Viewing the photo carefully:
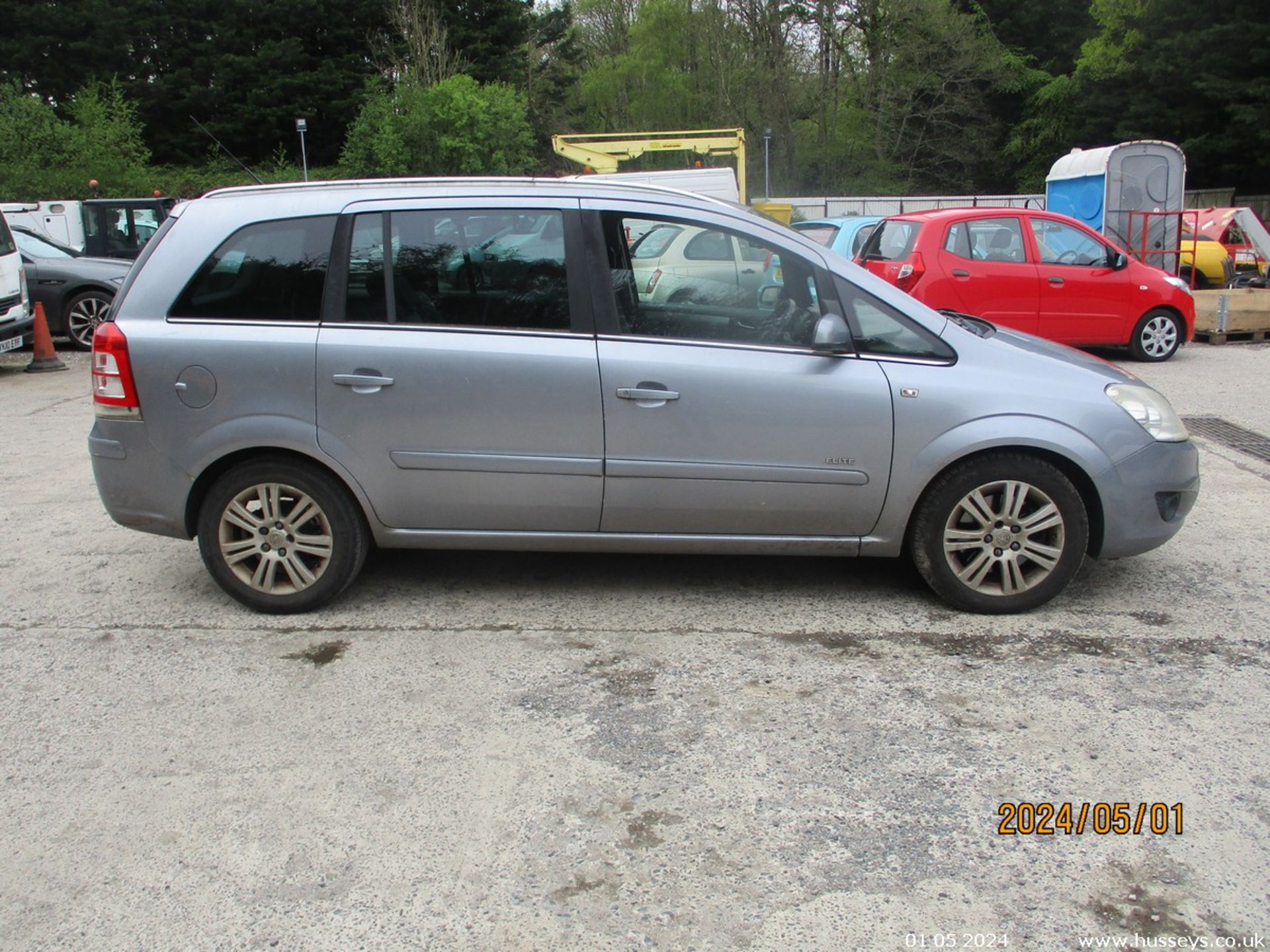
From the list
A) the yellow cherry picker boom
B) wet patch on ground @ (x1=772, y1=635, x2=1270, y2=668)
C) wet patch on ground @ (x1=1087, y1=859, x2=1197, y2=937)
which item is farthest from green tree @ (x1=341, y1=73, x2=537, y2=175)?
wet patch on ground @ (x1=1087, y1=859, x2=1197, y2=937)

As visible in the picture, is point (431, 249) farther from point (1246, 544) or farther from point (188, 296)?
point (1246, 544)

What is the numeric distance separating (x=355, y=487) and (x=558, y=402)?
3.09ft

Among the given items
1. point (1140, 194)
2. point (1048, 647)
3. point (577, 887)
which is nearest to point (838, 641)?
point (1048, 647)

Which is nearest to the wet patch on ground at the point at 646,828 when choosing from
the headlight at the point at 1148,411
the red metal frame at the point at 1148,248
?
the headlight at the point at 1148,411

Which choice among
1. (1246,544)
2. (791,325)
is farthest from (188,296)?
(1246,544)

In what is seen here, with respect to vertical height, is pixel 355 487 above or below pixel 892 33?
below

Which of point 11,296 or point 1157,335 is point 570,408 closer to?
point 1157,335

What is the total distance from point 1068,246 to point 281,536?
9.73 m

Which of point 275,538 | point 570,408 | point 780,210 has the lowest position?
point 275,538

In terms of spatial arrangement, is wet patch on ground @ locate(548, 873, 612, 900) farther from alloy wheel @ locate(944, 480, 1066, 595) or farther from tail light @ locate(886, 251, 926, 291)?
tail light @ locate(886, 251, 926, 291)

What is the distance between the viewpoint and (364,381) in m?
4.47

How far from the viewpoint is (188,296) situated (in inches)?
179

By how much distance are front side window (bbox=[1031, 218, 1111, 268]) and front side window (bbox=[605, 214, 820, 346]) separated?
8.01 meters

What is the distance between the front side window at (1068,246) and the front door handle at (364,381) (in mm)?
9056
